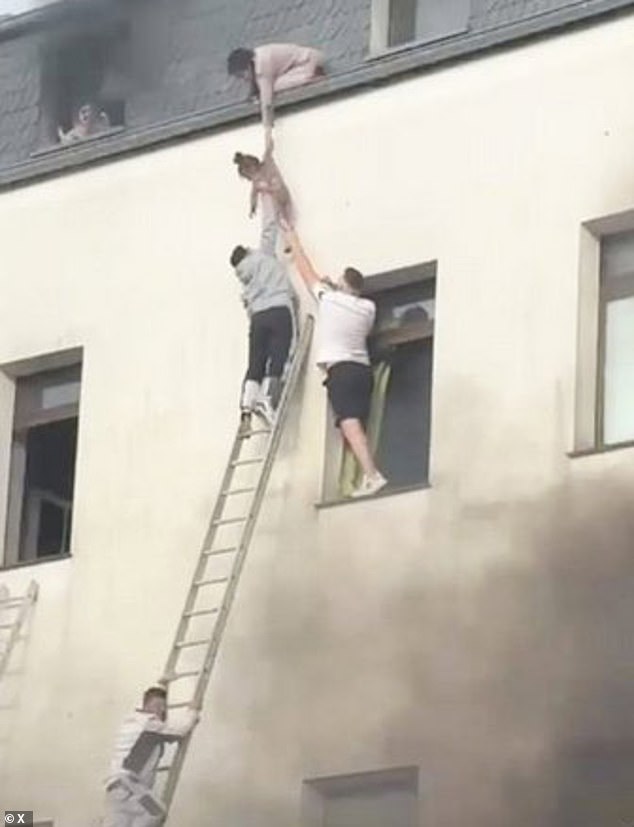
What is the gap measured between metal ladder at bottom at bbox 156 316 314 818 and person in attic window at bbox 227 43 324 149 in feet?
4.76

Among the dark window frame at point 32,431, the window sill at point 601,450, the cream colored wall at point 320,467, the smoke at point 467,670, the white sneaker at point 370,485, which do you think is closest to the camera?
the smoke at point 467,670

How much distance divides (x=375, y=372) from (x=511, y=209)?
137 cm

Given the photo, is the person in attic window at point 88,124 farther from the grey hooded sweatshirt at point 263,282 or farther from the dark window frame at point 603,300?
the dark window frame at point 603,300

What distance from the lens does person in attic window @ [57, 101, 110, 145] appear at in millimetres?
21797

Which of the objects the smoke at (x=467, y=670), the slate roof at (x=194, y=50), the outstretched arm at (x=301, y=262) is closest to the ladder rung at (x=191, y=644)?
the smoke at (x=467, y=670)

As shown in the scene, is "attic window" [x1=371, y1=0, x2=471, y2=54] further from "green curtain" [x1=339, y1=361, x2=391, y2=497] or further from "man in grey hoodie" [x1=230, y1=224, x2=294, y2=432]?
"green curtain" [x1=339, y1=361, x2=391, y2=497]

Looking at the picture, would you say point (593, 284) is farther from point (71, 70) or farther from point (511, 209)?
point (71, 70)

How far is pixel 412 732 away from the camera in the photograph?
18469mm

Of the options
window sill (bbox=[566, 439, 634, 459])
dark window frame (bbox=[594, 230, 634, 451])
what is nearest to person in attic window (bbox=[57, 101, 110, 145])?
dark window frame (bbox=[594, 230, 634, 451])

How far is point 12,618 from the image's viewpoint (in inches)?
Answer: 819

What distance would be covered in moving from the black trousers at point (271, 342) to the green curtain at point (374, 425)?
547mm

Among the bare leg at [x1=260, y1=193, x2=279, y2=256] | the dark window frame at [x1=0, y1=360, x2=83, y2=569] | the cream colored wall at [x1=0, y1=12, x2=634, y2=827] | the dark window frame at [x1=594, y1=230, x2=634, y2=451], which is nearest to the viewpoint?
the cream colored wall at [x1=0, y1=12, x2=634, y2=827]

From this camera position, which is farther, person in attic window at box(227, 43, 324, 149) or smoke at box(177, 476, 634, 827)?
person in attic window at box(227, 43, 324, 149)

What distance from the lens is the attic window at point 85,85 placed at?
861 inches
